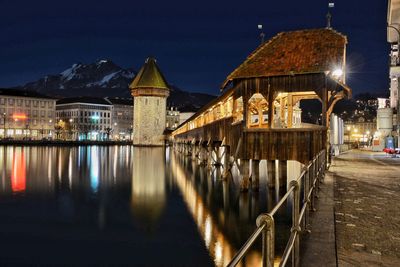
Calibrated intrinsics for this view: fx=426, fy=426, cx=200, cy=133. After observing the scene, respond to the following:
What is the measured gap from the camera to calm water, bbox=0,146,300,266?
31.7 ft

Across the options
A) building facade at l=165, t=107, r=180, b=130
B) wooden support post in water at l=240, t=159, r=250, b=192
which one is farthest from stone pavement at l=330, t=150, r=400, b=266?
building facade at l=165, t=107, r=180, b=130

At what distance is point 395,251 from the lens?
5.33 meters

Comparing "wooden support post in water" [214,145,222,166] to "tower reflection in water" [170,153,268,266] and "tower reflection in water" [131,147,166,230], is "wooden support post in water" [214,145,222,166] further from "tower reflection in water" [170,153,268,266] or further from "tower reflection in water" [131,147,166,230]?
"tower reflection in water" [170,153,268,266]

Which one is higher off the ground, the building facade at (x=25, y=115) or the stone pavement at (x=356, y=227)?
the building facade at (x=25, y=115)

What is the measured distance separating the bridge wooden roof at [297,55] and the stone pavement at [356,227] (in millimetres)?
5538

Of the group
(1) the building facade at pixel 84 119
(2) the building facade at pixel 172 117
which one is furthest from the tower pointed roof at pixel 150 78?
(2) the building facade at pixel 172 117

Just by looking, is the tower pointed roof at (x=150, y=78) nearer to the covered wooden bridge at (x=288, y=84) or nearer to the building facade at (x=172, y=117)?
the covered wooden bridge at (x=288, y=84)

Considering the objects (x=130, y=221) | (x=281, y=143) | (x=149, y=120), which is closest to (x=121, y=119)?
(x=149, y=120)

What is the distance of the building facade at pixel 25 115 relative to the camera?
92.1 m

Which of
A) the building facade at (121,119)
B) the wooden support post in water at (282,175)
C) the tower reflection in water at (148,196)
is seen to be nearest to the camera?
the tower reflection in water at (148,196)

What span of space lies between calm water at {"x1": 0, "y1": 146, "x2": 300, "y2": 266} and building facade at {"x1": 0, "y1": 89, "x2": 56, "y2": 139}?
74663 mm

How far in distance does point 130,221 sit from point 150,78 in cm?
6168

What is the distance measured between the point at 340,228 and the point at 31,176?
79.2 ft

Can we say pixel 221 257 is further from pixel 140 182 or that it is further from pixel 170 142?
pixel 170 142
